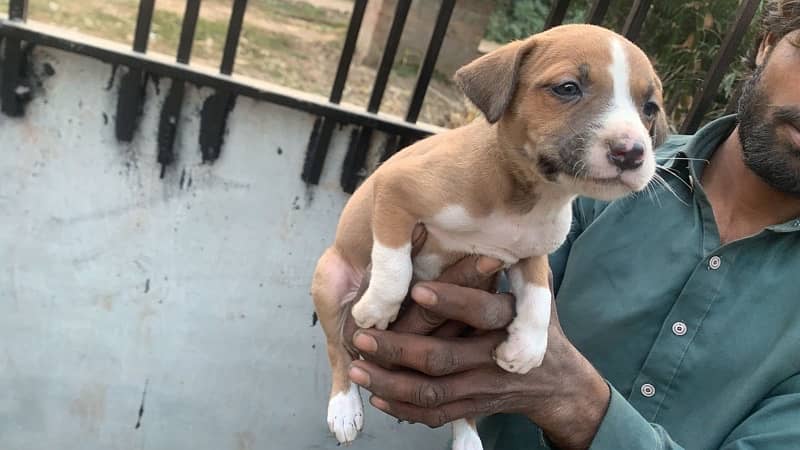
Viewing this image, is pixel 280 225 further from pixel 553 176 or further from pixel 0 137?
pixel 553 176

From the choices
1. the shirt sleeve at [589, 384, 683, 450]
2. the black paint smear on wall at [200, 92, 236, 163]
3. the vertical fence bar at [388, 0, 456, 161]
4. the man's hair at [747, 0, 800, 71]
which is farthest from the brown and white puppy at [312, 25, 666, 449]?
the black paint smear on wall at [200, 92, 236, 163]

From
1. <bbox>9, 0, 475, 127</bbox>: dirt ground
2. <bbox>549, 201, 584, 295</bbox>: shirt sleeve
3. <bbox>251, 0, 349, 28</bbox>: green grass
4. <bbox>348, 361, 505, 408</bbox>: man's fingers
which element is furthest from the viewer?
<bbox>251, 0, 349, 28</bbox>: green grass

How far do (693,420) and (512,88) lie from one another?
1351 mm

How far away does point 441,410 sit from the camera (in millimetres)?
2217

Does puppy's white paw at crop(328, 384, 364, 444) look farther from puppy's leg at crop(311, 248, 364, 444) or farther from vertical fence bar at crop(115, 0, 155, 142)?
vertical fence bar at crop(115, 0, 155, 142)

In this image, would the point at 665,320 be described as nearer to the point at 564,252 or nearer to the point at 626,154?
the point at 564,252

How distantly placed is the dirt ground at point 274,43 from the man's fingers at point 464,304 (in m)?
2.70

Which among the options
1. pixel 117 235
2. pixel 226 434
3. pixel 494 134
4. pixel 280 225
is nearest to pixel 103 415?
pixel 226 434

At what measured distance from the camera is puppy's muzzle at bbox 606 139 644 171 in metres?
1.78

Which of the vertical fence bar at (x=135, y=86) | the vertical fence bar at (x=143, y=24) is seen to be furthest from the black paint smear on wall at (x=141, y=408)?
the vertical fence bar at (x=143, y=24)

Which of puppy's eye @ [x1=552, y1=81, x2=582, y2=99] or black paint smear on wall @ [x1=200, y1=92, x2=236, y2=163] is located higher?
puppy's eye @ [x1=552, y1=81, x2=582, y2=99]

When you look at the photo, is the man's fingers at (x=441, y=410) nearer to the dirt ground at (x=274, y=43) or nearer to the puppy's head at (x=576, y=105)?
the puppy's head at (x=576, y=105)

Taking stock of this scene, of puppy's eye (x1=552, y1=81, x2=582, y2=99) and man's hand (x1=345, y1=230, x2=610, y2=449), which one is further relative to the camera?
man's hand (x1=345, y1=230, x2=610, y2=449)

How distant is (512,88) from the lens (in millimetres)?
2006
